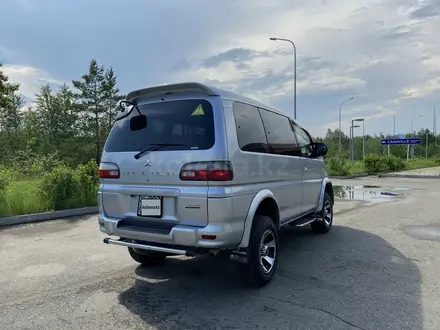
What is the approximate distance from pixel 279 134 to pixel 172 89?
169 centimetres

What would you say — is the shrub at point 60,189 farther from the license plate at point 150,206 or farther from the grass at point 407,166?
the grass at point 407,166

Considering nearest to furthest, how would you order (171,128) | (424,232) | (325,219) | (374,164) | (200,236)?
(200,236), (171,128), (325,219), (424,232), (374,164)

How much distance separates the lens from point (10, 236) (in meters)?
6.80

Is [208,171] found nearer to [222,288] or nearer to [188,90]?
[188,90]

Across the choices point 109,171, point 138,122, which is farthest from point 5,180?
point 138,122

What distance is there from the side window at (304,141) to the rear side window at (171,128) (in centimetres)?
233

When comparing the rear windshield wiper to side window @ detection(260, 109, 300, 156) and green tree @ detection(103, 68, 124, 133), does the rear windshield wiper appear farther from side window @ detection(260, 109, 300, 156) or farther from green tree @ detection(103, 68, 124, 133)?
green tree @ detection(103, 68, 124, 133)

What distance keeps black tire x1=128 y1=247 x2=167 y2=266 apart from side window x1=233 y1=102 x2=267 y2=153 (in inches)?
71.8

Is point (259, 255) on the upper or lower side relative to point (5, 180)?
lower

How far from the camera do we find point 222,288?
13.4ft

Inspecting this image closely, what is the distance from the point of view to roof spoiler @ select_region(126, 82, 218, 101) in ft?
12.4

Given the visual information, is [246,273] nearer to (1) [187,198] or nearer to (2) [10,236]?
(1) [187,198]

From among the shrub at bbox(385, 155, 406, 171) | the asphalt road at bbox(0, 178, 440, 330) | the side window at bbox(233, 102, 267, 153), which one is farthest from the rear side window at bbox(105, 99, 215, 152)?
the shrub at bbox(385, 155, 406, 171)

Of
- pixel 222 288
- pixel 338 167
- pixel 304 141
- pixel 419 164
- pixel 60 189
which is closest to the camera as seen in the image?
pixel 222 288
